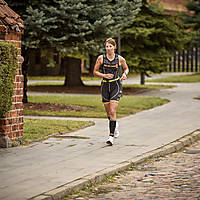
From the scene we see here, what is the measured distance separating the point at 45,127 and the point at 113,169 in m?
4.38

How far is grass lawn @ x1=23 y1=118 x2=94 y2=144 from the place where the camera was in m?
11.0

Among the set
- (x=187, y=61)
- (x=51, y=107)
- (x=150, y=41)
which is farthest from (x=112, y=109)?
(x=187, y=61)

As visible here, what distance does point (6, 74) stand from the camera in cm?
966

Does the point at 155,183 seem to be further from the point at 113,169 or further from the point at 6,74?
the point at 6,74

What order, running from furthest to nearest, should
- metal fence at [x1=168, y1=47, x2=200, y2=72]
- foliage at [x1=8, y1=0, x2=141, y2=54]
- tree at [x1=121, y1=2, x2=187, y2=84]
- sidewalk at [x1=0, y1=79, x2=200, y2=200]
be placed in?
metal fence at [x1=168, y1=47, x2=200, y2=72], tree at [x1=121, y1=2, x2=187, y2=84], foliage at [x1=8, y1=0, x2=141, y2=54], sidewalk at [x1=0, y1=79, x2=200, y2=200]

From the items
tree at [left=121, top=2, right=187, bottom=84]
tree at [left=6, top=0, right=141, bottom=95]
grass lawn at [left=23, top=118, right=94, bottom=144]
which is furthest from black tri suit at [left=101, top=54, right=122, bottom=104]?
tree at [left=121, top=2, right=187, bottom=84]

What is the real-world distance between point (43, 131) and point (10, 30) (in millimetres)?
2435

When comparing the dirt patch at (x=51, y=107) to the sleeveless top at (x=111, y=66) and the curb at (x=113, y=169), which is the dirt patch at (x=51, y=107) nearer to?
the curb at (x=113, y=169)

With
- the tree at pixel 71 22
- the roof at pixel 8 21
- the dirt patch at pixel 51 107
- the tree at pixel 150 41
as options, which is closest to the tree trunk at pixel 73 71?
Result: the tree at pixel 150 41

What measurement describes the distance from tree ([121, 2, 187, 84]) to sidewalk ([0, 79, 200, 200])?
10.0m

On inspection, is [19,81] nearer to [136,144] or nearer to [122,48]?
[136,144]

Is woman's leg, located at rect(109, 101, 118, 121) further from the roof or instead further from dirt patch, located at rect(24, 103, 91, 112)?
dirt patch, located at rect(24, 103, 91, 112)

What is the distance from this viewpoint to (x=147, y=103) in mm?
18453

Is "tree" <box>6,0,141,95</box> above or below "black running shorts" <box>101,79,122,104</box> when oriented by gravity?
above
